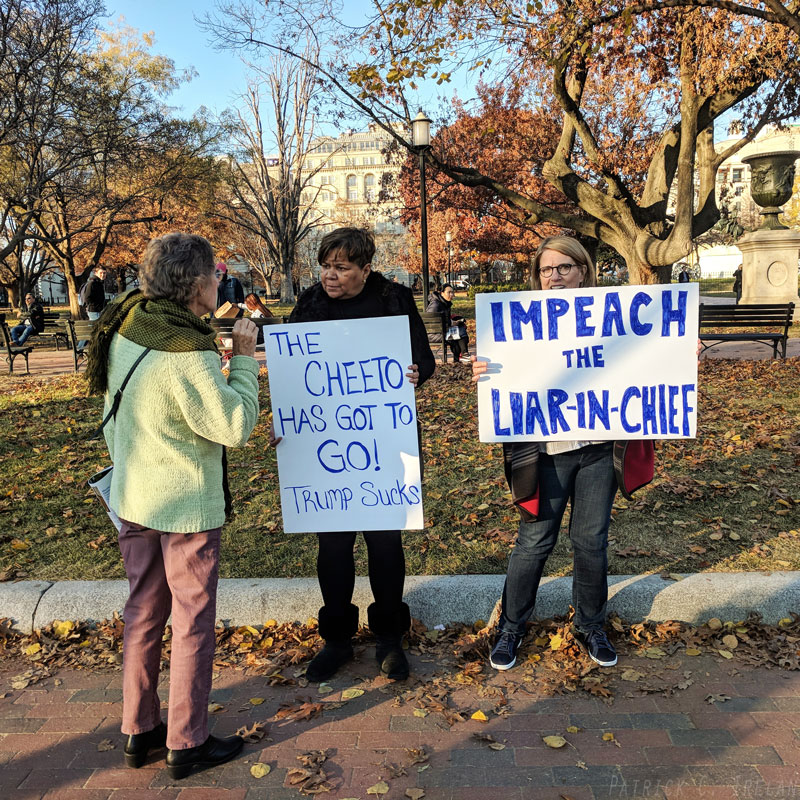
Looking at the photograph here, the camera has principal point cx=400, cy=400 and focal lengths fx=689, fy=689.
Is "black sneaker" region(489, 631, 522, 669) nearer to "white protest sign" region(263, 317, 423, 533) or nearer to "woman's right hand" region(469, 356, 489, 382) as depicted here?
"white protest sign" region(263, 317, 423, 533)

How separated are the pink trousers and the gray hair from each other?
87 centimetres

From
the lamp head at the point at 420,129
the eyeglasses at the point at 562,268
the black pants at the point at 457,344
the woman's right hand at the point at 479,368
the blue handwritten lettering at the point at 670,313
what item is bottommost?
the black pants at the point at 457,344

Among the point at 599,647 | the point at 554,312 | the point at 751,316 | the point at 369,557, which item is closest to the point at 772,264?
the point at 751,316

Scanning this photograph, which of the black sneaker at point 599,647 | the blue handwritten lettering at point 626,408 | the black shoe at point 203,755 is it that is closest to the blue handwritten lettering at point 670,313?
the blue handwritten lettering at point 626,408

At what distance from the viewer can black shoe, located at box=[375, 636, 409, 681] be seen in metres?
3.20

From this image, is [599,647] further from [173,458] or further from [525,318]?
[173,458]

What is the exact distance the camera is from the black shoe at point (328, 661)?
→ 324 cm

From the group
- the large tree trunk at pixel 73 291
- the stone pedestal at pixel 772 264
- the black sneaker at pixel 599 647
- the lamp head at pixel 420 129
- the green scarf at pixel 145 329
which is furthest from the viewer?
the large tree trunk at pixel 73 291

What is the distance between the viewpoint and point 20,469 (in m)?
6.41

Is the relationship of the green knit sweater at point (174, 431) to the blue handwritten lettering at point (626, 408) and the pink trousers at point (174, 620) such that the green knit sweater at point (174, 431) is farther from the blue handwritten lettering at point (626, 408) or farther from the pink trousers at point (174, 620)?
the blue handwritten lettering at point (626, 408)

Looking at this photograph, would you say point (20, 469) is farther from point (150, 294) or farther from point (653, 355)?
point (653, 355)

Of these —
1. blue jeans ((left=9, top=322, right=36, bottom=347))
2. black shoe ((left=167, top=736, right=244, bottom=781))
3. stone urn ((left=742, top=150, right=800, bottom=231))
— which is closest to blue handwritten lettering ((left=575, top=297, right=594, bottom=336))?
black shoe ((left=167, top=736, right=244, bottom=781))

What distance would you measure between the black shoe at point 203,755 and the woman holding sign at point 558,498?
4.10 feet

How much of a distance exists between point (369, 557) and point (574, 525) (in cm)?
98
